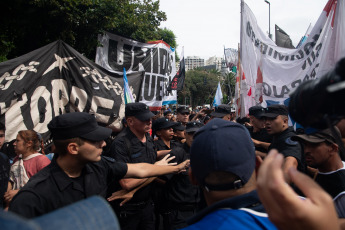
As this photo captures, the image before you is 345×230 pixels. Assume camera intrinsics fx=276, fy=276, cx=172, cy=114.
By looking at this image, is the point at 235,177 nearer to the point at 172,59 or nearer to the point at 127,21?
the point at 172,59

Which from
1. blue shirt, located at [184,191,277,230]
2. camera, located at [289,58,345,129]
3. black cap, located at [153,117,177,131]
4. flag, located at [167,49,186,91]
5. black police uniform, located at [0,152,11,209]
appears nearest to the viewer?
camera, located at [289,58,345,129]

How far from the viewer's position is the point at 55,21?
8219 mm

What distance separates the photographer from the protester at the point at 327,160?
7.27 ft

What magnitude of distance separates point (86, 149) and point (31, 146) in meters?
1.60

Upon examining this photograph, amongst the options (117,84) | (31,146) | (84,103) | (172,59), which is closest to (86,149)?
(31,146)

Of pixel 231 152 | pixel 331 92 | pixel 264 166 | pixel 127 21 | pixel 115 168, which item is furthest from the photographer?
pixel 127 21

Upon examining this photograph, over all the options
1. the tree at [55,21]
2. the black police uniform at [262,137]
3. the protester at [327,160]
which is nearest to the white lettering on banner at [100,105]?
the black police uniform at [262,137]

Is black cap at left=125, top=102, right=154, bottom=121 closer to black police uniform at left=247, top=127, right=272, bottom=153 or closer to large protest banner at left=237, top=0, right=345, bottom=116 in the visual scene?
large protest banner at left=237, top=0, right=345, bottom=116

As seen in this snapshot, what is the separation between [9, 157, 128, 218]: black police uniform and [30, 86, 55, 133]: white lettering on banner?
7.98 ft

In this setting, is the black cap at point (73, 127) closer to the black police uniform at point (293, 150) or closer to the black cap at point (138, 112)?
the black cap at point (138, 112)

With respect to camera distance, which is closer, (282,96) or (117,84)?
(282,96)

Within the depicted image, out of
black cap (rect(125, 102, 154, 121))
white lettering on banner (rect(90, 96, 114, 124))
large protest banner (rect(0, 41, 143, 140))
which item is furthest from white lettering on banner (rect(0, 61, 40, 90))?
black cap (rect(125, 102, 154, 121))

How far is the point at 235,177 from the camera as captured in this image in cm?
117

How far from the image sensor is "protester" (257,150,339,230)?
28.2 inches
